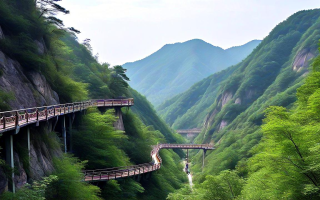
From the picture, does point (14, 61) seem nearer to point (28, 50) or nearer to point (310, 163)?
point (28, 50)

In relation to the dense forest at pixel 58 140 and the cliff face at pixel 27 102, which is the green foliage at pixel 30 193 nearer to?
the dense forest at pixel 58 140

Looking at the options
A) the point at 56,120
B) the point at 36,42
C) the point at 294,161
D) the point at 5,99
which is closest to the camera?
the point at 294,161

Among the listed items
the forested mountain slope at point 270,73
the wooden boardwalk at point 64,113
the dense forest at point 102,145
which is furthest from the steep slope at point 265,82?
the wooden boardwalk at point 64,113

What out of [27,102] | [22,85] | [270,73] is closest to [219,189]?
[27,102]

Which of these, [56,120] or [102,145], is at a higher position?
[56,120]

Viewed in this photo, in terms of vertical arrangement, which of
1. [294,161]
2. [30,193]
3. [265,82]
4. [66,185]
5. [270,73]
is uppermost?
[270,73]

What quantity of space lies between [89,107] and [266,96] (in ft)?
329

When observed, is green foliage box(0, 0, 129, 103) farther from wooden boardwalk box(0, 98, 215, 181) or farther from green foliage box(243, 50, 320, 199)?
green foliage box(243, 50, 320, 199)

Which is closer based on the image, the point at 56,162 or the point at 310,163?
the point at 310,163

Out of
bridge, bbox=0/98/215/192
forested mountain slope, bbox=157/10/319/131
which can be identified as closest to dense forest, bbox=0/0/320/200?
bridge, bbox=0/98/215/192

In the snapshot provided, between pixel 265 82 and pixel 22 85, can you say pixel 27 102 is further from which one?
pixel 265 82

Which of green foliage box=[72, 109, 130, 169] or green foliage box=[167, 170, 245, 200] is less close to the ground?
green foliage box=[72, 109, 130, 169]

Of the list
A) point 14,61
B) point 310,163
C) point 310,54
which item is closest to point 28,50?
point 14,61

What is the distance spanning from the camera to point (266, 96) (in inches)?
5251
